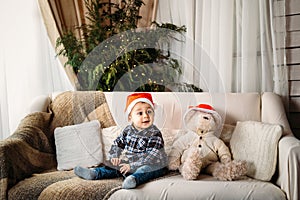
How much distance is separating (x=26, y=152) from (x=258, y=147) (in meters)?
1.28

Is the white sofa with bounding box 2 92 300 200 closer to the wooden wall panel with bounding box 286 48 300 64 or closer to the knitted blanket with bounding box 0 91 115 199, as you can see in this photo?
the knitted blanket with bounding box 0 91 115 199

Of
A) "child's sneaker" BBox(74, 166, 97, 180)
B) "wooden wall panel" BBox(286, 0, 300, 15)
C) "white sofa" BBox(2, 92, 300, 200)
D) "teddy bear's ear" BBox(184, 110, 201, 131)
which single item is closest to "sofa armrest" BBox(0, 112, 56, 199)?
"white sofa" BBox(2, 92, 300, 200)

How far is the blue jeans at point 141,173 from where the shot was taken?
2.13 m

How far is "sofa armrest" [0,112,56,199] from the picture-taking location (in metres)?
2.15

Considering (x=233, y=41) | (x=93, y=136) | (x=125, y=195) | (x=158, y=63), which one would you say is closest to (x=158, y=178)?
(x=125, y=195)

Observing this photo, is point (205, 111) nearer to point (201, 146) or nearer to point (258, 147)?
point (201, 146)

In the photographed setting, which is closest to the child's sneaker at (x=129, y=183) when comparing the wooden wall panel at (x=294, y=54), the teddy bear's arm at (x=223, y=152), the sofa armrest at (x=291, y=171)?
the teddy bear's arm at (x=223, y=152)

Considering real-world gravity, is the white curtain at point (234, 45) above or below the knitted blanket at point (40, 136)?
above

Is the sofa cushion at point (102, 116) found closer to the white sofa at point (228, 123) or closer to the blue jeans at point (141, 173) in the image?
the white sofa at point (228, 123)

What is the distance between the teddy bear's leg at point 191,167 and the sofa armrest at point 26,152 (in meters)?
0.84

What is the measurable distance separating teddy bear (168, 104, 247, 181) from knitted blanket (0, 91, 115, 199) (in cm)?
51

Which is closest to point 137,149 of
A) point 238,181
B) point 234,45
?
point 238,181

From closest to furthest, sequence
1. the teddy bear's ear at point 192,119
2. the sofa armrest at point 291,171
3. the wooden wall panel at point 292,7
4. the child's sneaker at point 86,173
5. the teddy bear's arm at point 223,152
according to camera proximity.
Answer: the sofa armrest at point 291,171 < the child's sneaker at point 86,173 < the teddy bear's arm at point 223,152 < the teddy bear's ear at point 192,119 < the wooden wall panel at point 292,7

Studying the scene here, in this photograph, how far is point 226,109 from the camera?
2576 millimetres
